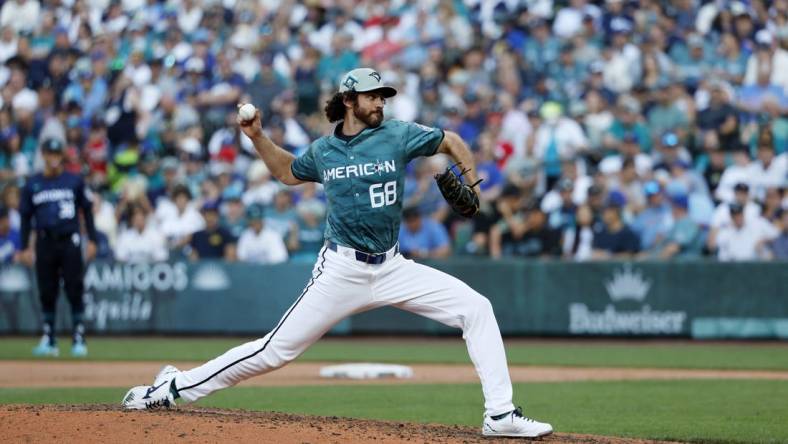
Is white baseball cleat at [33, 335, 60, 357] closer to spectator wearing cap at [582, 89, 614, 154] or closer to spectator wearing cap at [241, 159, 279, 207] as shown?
spectator wearing cap at [241, 159, 279, 207]

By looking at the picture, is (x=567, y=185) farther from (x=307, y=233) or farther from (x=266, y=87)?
(x=266, y=87)

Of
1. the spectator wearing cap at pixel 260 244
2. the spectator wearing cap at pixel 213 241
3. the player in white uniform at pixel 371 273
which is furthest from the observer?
the spectator wearing cap at pixel 213 241

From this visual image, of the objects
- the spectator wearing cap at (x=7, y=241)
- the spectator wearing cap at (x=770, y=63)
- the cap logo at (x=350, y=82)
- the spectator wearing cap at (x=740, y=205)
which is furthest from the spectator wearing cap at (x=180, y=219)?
the cap logo at (x=350, y=82)

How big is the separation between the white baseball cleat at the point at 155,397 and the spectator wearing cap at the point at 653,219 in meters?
9.98

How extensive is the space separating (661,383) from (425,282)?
5.01m

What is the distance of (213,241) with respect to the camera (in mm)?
17375

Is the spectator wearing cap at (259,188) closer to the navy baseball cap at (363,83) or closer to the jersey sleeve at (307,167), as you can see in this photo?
the jersey sleeve at (307,167)

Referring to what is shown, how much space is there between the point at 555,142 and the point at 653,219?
6.85ft

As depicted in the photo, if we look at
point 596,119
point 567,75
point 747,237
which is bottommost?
point 747,237

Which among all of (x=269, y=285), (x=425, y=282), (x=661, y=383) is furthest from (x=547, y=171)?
(x=425, y=282)

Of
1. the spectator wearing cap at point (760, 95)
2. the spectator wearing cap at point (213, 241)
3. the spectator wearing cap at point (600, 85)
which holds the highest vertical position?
the spectator wearing cap at point (600, 85)

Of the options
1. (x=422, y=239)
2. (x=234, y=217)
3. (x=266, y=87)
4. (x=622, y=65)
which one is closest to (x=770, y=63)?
(x=622, y=65)

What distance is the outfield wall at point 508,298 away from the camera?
15.5 meters

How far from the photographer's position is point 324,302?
22.4 feet
